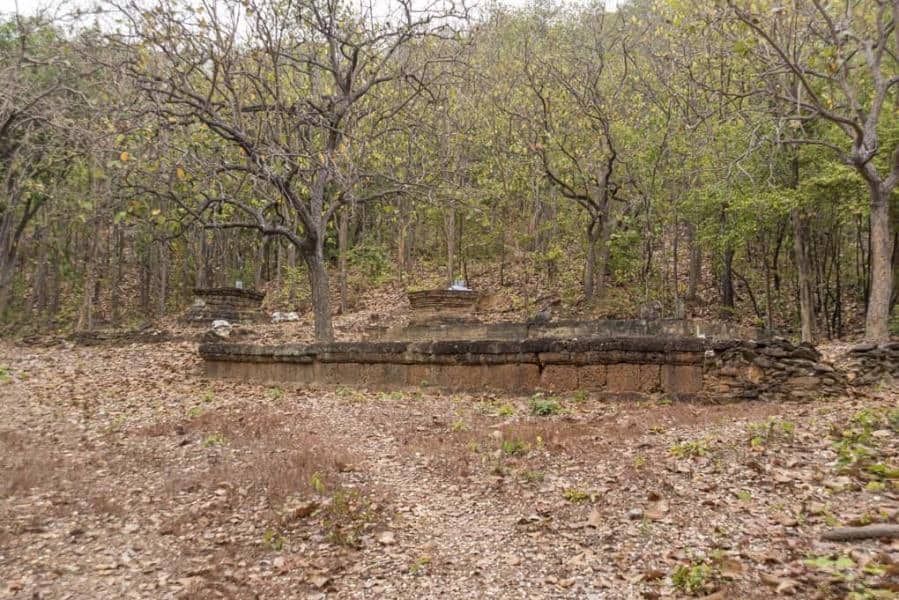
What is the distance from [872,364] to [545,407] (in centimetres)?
426

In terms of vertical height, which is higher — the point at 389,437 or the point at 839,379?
the point at 839,379

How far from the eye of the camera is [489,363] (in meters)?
8.70

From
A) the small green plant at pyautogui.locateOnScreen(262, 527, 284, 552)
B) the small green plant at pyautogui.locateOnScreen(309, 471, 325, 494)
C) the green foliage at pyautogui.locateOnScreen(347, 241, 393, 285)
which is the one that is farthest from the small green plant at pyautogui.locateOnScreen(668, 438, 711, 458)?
the green foliage at pyautogui.locateOnScreen(347, 241, 393, 285)

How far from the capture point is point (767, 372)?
7367 mm

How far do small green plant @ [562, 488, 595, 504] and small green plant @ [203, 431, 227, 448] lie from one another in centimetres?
406

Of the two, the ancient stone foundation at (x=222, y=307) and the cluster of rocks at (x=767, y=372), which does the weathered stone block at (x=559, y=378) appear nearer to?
the cluster of rocks at (x=767, y=372)

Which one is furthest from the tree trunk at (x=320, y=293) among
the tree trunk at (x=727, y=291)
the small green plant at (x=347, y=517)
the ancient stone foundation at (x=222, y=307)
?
the tree trunk at (x=727, y=291)

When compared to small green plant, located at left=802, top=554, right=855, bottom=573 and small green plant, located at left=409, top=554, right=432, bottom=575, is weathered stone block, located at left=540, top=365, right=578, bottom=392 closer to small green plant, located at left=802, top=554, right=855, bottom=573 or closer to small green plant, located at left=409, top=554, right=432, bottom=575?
small green plant, located at left=409, top=554, right=432, bottom=575

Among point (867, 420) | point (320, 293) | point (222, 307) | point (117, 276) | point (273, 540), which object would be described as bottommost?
point (273, 540)

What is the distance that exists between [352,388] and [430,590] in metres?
6.20

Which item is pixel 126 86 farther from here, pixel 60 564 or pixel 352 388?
pixel 60 564

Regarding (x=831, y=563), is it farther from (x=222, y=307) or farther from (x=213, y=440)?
(x=222, y=307)

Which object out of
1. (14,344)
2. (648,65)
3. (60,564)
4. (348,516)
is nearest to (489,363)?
(348,516)

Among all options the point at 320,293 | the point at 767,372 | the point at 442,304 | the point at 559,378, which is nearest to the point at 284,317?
the point at 442,304
